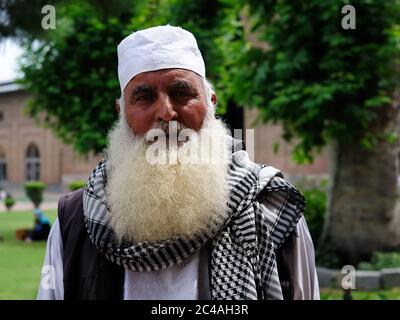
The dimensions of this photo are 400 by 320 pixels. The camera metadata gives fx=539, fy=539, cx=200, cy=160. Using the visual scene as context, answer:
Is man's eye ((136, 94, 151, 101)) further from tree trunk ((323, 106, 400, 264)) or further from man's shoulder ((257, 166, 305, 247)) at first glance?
tree trunk ((323, 106, 400, 264))

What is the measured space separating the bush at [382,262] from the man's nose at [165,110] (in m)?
6.01

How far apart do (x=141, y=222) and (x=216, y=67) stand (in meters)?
6.71

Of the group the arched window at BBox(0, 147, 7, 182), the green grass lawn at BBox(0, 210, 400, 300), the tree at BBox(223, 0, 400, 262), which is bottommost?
the green grass lawn at BBox(0, 210, 400, 300)

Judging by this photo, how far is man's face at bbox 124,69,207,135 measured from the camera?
1.75 m

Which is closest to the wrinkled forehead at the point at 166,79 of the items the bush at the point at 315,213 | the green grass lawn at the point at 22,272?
the green grass lawn at the point at 22,272

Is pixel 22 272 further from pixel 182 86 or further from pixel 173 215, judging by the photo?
pixel 182 86

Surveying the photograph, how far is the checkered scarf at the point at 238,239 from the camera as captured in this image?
1701mm

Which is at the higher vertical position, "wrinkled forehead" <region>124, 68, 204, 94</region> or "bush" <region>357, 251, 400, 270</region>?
"wrinkled forehead" <region>124, 68, 204, 94</region>

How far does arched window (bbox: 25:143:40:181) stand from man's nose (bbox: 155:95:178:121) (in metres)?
38.4

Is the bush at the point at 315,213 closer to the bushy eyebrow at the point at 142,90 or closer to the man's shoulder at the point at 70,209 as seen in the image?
the man's shoulder at the point at 70,209

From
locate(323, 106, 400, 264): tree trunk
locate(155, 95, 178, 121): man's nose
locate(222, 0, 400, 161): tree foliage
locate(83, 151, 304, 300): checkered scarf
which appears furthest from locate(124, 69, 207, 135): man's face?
locate(323, 106, 400, 264): tree trunk

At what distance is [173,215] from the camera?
1795 millimetres

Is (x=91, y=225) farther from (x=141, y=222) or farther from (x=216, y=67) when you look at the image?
(x=216, y=67)

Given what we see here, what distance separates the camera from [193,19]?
8.38 meters
